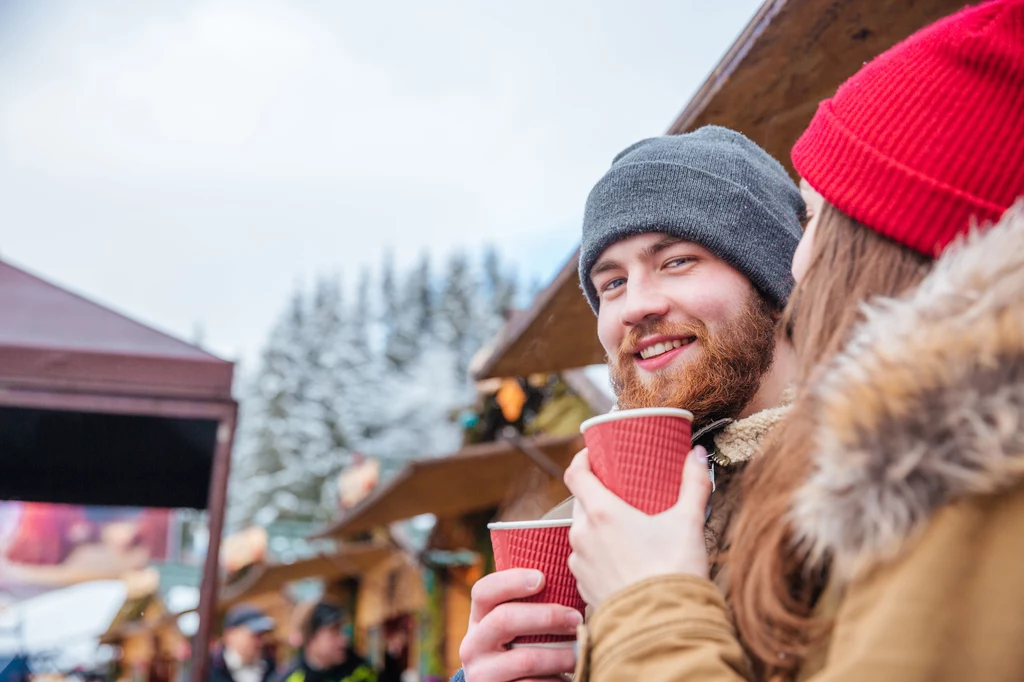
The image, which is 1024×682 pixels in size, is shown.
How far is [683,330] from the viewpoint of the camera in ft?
5.74

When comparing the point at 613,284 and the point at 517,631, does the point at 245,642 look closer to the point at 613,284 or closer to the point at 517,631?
the point at 613,284

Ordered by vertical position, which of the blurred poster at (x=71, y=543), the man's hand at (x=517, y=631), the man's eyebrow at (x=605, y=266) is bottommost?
the blurred poster at (x=71, y=543)

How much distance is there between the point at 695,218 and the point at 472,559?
9421mm

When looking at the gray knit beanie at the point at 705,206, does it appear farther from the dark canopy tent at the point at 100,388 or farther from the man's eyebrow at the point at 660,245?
the dark canopy tent at the point at 100,388

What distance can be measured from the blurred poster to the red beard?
428 cm

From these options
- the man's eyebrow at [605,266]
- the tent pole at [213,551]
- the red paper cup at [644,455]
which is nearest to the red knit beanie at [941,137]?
the red paper cup at [644,455]

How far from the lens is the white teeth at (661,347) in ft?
5.80

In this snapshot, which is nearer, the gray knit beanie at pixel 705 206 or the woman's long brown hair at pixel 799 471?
the woman's long brown hair at pixel 799 471

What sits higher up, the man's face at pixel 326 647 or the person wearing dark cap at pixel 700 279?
the person wearing dark cap at pixel 700 279

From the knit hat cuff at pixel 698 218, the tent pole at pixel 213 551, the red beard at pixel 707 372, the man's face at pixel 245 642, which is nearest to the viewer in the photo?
the red beard at pixel 707 372

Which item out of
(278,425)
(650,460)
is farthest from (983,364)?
(278,425)

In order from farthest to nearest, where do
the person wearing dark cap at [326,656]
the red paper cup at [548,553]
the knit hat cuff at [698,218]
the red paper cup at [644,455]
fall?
the person wearing dark cap at [326,656] < the knit hat cuff at [698,218] < the red paper cup at [548,553] < the red paper cup at [644,455]

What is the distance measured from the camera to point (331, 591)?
17.0 m

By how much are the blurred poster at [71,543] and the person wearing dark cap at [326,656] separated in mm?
1348
